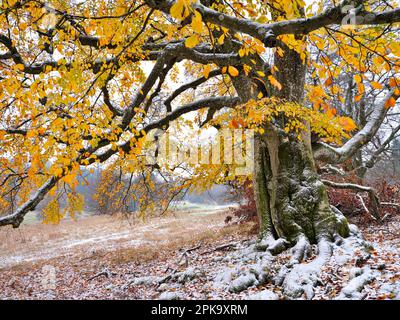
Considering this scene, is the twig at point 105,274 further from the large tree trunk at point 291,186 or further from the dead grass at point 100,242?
the large tree trunk at point 291,186

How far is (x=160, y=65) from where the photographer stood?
21.9ft

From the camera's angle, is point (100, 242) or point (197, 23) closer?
point (197, 23)

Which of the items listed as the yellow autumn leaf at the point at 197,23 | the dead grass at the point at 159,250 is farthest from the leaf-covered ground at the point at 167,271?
the yellow autumn leaf at the point at 197,23

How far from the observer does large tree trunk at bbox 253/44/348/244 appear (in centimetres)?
670

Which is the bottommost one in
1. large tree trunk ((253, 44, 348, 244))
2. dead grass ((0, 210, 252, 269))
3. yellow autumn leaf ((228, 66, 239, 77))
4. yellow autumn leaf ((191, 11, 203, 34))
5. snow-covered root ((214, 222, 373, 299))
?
dead grass ((0, 210, 252, 269))

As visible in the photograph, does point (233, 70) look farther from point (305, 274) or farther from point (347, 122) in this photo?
point (305, 274)

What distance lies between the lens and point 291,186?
275 inches

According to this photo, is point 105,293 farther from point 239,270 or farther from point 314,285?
point 314,285

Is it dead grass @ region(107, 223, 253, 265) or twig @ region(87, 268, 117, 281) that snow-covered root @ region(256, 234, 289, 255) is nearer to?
dead grass @ region(107, 223, 253, 265)

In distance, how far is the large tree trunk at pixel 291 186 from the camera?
6703 mm

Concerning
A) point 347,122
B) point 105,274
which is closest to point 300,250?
point 347,122

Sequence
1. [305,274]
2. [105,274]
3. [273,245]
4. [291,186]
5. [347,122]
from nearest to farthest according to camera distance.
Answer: [347,122], [305,274], [273,245], [291,186], [105,274]

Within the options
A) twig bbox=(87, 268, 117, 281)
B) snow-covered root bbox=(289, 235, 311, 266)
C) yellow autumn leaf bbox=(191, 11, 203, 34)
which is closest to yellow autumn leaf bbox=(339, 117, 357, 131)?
yellow autumn leaf bbox=(191, 11, 203, 34)

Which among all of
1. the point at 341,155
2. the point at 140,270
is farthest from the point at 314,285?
the point at 140,270
